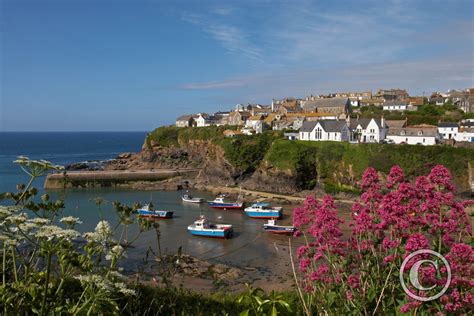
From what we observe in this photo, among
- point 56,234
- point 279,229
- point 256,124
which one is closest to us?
point 56,234

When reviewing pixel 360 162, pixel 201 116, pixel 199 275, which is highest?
pixel 201 116

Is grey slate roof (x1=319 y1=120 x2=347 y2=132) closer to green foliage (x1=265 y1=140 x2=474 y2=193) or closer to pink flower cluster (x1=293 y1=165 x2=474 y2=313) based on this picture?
green foliage (x1=265 y1=140 x2=474 y2=193)

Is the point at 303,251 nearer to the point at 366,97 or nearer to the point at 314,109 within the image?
the point at 314,109

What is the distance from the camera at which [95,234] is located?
10.4ft

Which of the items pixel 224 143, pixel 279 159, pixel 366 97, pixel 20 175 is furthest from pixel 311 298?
pixel 366 97

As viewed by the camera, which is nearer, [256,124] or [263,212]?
[263,212]

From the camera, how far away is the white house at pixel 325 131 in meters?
46.0

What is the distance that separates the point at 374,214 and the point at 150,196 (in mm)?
38894

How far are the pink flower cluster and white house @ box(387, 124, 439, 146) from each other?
41.2 meters

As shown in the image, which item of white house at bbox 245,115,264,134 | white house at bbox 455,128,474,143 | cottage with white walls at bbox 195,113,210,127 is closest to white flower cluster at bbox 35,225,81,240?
white house at bbox 455,128,474,143

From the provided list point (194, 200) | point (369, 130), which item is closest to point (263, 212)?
point (194, 200)

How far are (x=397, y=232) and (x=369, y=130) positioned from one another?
44.9m

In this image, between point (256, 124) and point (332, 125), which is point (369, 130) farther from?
point (256, 124)
